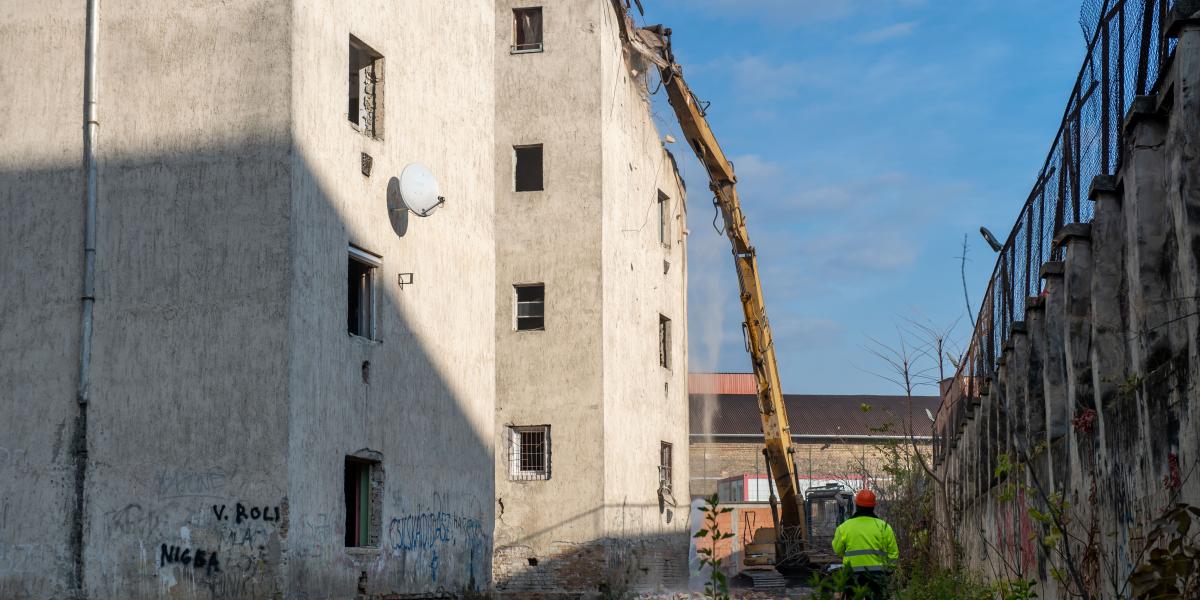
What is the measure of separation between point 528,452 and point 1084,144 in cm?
1694

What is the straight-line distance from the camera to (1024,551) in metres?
13.9

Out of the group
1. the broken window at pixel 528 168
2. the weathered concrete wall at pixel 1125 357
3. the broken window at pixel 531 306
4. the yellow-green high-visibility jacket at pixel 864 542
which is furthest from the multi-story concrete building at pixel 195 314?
the broken window at pixel 528 168

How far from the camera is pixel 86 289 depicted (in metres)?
15.0

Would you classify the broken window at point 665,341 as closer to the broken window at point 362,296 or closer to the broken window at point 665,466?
the broken window at point 665,466

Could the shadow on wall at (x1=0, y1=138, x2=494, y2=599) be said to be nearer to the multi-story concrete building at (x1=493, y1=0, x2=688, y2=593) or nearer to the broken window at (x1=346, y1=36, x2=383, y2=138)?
the broken window at (x1=346, y1=36, x2=383, y2=138)

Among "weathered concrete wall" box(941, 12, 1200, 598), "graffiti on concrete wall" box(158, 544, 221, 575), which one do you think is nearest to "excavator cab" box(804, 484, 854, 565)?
"weathered concrete wall" box(941, 12, 1200, 598)

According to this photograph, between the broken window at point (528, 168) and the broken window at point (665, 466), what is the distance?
7.06 meters

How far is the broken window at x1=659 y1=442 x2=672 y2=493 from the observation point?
3014cm

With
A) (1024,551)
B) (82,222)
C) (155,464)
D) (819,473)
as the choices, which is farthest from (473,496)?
(819,473)

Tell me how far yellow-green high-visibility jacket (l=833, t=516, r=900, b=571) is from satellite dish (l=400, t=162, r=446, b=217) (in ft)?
27.0

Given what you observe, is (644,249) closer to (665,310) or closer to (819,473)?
(665,310)

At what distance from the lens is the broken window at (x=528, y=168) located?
27172 mm

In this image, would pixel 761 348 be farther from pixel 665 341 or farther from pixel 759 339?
pixel 665 341

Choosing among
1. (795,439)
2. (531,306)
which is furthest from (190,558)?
(795,439)
